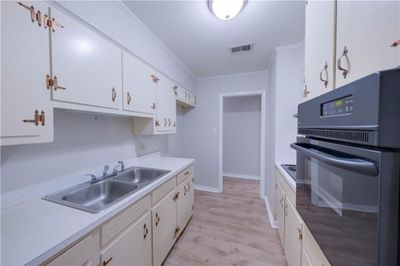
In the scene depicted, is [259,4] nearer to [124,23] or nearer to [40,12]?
[124,23]

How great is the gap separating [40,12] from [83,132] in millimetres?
857

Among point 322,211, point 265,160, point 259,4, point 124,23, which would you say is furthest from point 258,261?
point 124,23

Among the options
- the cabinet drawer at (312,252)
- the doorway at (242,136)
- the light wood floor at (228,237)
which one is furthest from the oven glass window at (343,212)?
the doorway at (242,136)

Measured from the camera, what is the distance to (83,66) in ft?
3.63

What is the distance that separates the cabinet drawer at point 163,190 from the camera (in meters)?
1.44

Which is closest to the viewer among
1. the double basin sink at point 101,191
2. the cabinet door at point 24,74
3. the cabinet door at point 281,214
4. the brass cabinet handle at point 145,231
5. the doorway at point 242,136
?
the cabinet door at point 24,74

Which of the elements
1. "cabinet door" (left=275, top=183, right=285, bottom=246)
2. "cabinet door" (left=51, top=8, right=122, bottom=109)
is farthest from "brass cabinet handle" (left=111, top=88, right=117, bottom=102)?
"cabinet door" (left=275, top=183, right=285, bottom=246)

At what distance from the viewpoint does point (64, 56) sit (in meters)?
0.99

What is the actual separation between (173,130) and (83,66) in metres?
1.48

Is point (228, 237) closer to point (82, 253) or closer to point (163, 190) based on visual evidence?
point (163, 190)

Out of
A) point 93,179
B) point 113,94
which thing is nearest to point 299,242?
point 93,179

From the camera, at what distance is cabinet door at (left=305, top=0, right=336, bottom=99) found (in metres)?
0.80

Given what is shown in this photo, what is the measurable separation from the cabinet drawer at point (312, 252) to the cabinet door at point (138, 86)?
1.65 metres

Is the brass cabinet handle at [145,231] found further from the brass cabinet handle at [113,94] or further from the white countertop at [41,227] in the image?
the brass cabinet handle at [113,94]
